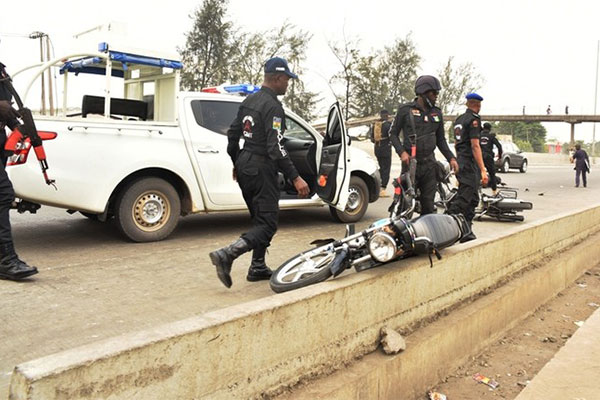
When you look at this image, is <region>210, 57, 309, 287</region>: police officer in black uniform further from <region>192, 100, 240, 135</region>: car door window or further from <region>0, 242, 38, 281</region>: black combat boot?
<region>192, 100, 240, 135</region>: car door window

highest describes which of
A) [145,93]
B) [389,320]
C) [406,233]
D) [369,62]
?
[369,62]

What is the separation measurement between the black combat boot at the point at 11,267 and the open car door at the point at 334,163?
2.65m

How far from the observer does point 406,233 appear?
3.84 meters

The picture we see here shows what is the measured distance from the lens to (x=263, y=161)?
13.6ft

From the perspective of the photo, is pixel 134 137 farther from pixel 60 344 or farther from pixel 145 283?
pixel 60 344

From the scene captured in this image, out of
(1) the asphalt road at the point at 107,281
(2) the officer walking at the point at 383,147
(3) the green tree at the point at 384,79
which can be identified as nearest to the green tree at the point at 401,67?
(3) the green tree at the point at 384,79

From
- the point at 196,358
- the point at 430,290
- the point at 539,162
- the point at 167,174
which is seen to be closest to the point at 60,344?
the point at 196,358

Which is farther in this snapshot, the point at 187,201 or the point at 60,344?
the point at 187,201

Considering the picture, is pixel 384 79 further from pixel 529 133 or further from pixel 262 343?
pixel 529 133

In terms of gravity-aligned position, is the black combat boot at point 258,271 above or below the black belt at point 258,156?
below

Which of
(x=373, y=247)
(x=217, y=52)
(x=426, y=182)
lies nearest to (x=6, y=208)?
(x=373, y=247)

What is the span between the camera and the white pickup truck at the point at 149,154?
5.32 m

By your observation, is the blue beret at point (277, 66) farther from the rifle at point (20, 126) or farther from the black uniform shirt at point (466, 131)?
the black uniform shirt at point (466, 131)

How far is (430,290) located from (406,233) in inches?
29.5
